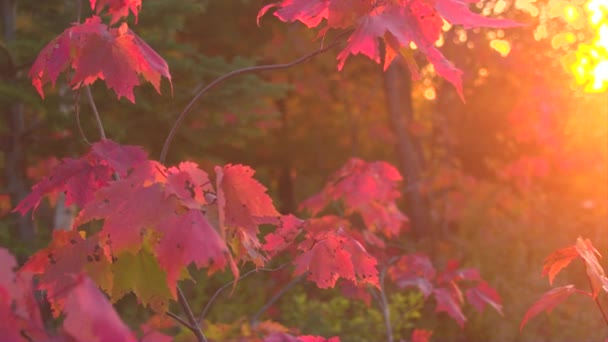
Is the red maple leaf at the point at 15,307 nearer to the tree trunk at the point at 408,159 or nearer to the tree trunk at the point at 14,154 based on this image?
the tree trunk at the point at 14,154

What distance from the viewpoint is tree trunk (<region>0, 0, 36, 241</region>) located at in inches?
219

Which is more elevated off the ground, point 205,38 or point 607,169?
point 205,38

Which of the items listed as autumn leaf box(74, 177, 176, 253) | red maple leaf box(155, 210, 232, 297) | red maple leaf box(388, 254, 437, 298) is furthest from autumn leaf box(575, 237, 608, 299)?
red maple leaf box(388, 254, 437, 298)

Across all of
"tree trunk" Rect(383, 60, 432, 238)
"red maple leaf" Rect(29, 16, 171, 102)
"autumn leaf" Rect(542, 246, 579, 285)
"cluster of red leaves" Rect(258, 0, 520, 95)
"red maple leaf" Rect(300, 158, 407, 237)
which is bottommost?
"tree trunk" Rect(383, 60, 432, 238)

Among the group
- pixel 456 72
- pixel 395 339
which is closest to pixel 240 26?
pixel 395 339

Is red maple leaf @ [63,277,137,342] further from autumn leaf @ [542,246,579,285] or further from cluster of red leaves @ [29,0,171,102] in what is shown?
autumn leaf @ [542,246,579,285]

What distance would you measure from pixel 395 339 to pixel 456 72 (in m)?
4.68

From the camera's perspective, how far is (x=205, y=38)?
29.9ft

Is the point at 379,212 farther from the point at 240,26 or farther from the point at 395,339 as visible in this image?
the point at 240,26

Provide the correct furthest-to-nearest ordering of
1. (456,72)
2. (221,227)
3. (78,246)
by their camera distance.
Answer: (456,72), (78,246), (221,227)

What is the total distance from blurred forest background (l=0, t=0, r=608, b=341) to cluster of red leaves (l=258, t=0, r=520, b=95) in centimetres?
202

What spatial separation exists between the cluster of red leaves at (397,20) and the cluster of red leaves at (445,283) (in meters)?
2.32

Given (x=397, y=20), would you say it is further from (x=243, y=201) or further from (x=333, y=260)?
(x=333, y=260)

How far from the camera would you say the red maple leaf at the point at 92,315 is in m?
1.14
